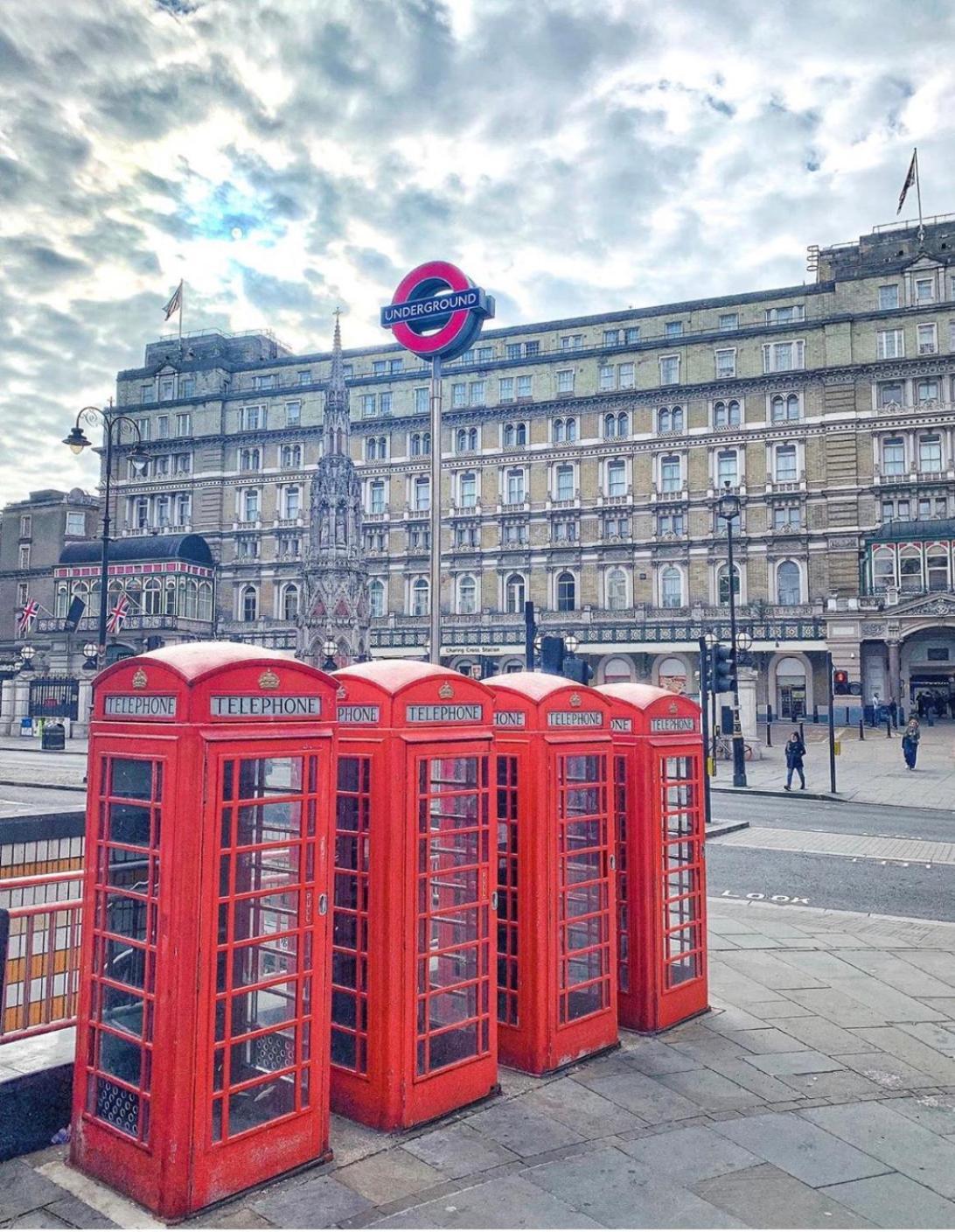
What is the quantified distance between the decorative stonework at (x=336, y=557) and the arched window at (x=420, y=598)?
6011 millimetres

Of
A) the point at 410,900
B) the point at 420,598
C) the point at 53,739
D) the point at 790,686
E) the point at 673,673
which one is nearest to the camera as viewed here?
the point at 410,900

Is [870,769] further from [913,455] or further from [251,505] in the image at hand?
[251,505]

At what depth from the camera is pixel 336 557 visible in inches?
1972

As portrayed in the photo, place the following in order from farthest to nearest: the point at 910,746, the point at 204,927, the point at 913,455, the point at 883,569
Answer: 1. the point at 913,455
2. the point at 883,569
3. the point at 910,746
4. the point at 204,927

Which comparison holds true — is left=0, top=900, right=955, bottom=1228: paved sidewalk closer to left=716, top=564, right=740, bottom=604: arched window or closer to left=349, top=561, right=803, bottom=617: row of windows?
left=716, top=564, right=740, bottom=604: arched window

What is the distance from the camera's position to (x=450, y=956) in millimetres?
5684

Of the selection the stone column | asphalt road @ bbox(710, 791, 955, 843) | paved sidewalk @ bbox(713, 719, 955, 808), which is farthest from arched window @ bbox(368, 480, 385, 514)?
asphalt road @ bbox(710, 791, 955, 843)

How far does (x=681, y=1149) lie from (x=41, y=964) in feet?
13.2

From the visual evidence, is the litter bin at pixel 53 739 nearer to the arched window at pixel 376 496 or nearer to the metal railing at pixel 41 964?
the arched window at pixel 376 496

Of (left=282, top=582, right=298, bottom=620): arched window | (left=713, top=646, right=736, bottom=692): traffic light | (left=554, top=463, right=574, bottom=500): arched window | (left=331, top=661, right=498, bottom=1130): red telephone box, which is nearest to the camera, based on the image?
(left=331, top=661, right=498, bottom=1130): red telephone box

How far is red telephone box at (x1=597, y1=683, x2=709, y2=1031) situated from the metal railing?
12.6 feet

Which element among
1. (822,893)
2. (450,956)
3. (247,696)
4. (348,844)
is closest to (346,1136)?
(450,956)

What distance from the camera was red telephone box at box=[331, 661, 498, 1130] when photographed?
5.26 metres

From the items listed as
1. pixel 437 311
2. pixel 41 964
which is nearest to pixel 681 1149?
pixel 41 964
